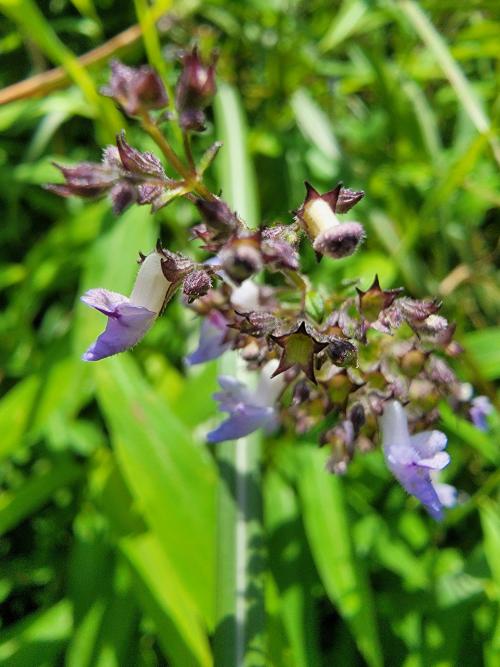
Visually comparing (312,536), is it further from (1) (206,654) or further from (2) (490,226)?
(2) (490,226)

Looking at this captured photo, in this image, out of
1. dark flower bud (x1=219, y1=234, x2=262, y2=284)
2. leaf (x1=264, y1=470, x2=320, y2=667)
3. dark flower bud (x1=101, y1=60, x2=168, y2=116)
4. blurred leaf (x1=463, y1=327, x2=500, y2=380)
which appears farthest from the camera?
blurred leaf (x1=463, y1=327, x2=500, y2=380)

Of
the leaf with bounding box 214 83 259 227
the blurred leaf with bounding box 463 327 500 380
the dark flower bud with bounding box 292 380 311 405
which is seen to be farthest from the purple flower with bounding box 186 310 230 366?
the blurred leaf with bounding box 463 327 500 380

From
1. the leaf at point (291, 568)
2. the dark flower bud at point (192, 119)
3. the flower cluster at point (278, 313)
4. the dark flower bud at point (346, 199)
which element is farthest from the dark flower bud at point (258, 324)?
the leaf at point (291, 568)

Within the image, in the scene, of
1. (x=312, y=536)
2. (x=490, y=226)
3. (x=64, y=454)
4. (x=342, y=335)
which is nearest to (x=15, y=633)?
(x=64, y=454)

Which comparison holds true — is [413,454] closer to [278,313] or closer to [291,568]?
[278,313]

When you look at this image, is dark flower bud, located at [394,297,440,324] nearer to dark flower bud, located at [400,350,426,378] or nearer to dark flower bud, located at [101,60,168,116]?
dark flower bud, located at [400,350,426,378]

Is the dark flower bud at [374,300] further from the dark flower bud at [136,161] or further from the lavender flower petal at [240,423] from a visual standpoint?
the dark flower bud at [136,161]
